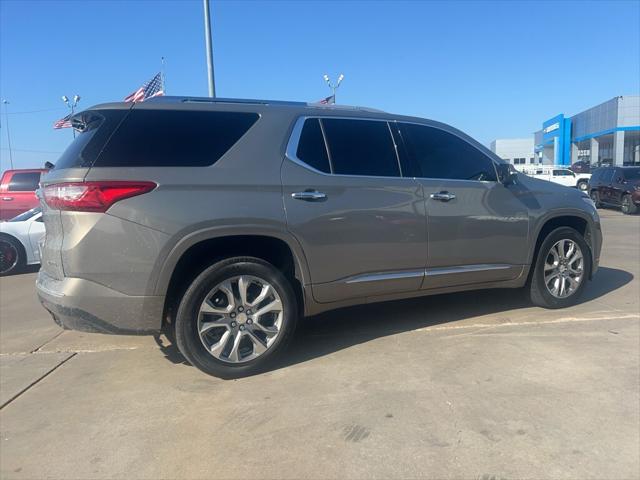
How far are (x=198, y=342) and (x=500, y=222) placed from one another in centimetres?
284

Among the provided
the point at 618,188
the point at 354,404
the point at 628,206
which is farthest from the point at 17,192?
the point at 618,188

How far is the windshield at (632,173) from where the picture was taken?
17778mm

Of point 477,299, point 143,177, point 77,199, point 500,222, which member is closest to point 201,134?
point 143,177

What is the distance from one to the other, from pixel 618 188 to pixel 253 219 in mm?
18148

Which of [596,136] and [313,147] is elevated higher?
[596,136]

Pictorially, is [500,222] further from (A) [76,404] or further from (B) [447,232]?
(A) [76,404]

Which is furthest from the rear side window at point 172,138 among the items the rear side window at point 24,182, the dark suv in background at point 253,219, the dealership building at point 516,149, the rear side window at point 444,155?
the dealership building at point 516,149

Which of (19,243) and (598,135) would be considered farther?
(598,135)

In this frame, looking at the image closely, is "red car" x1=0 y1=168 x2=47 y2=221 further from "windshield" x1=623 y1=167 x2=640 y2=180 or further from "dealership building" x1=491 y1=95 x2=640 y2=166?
"dealership building" x1=491 y1=95 x2=640 y2=166

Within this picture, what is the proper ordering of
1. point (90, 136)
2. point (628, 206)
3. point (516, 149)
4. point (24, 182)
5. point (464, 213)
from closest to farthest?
point (90, 136), point (464, 213), point (24, 182), point (628, 206), point (516, 149)

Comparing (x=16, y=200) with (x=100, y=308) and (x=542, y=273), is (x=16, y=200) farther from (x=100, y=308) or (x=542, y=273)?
(x=542, y=273)

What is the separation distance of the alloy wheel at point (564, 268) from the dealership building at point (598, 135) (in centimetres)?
4477

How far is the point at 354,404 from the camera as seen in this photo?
3289 millimetres

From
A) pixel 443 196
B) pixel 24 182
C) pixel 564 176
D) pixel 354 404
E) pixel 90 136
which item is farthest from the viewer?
pixel 564 176
